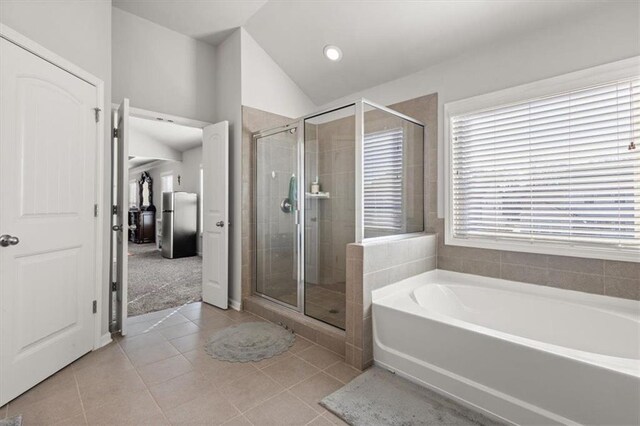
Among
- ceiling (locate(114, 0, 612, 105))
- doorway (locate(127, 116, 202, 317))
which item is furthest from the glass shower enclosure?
doorway (locate(127, 116, 202, 317))

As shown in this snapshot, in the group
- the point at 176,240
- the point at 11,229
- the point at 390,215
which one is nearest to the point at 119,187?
the point at 11,229

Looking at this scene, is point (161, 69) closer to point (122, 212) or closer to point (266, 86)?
point (266, 86)

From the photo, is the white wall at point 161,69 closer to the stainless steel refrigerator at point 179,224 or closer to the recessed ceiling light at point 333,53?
the recessed ceiling light at point 333,53

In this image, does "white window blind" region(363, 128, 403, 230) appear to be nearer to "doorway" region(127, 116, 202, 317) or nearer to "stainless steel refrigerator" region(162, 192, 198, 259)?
"doorway" region(127, 116, 202, 317)

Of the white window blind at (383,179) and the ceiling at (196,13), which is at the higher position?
the ceiling at (196,13)

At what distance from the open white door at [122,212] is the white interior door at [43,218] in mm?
255

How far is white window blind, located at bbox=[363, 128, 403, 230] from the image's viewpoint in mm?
2418

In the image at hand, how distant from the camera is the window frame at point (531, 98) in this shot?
2.01 meters

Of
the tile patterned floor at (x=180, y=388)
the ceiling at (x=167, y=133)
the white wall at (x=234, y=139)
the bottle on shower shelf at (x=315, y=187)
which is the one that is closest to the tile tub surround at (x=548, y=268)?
the bottle on shower shelf at (x=315, y=187)

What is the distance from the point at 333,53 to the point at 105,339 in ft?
10.9

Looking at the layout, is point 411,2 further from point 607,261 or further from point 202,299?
point 202,299

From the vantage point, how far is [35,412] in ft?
5.44

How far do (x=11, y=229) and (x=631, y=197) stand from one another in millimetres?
3794

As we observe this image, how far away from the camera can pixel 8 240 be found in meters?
1.75
